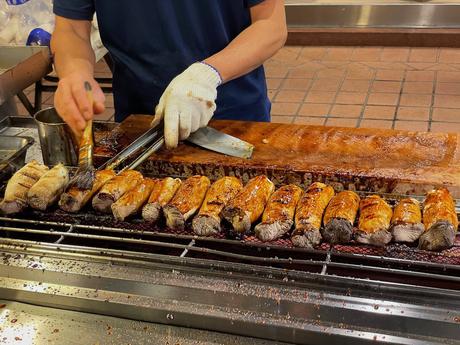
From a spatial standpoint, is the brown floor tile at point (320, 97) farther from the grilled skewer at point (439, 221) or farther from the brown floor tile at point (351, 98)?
the grilled skewer at point (439, 221)

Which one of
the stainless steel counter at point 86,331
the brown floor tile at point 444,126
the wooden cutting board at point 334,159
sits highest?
the wooden cutting board at point 334,159

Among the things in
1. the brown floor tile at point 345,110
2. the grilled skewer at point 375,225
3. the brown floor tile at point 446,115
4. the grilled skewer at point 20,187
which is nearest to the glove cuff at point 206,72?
the grilled skewer at point 20,187

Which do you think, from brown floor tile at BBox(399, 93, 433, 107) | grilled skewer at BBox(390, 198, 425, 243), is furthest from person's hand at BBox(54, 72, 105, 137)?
brown floor tile at BBox(399, 93, 433, 107)

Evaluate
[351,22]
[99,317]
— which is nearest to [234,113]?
[99,317]

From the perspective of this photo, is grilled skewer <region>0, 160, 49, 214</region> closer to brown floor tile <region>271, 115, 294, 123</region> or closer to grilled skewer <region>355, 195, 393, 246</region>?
grilled skewer <region>355, 195, 393, 246</region>

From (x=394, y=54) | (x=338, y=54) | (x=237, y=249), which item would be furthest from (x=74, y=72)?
(x=394, y=54)

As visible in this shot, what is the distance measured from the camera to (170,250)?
77.2 inches

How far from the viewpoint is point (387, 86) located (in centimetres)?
586

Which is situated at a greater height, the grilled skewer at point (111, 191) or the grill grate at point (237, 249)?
the grilled skewer at point (111, 191)

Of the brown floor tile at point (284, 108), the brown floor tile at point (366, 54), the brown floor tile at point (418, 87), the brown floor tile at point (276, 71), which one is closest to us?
the brown floor tile at point (284, 108)

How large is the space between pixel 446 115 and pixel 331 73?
5.25 ft

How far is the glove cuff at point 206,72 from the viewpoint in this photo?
97.0 inches

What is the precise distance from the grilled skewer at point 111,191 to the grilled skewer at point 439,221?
3.68ft

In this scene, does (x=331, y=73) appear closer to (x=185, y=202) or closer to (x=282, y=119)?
(x=282, y=119)
